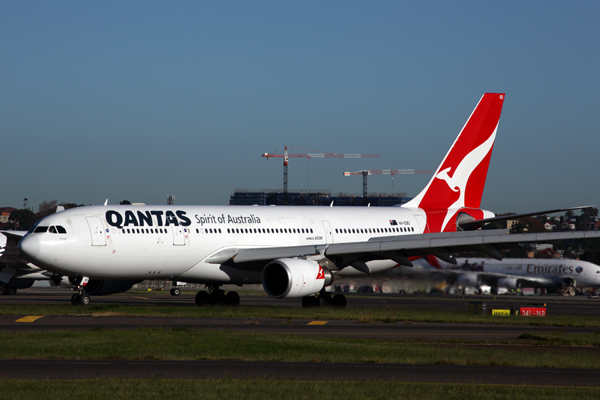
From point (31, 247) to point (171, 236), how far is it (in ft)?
17.3

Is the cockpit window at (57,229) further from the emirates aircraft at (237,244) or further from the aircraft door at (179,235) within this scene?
the aircraft door at (179,235)

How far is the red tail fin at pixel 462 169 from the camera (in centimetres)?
3903

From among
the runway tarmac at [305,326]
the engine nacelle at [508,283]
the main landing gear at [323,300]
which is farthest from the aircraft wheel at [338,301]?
the engine nacelle at [508,283]

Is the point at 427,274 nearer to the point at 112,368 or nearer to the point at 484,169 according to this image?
the point at 484,169

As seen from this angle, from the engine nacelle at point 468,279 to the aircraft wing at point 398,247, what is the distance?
1571 centimetres

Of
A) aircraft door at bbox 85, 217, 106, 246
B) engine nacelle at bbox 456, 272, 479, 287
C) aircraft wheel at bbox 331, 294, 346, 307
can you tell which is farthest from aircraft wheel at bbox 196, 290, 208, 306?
engine nacelle at bbox 456, 272, 479, 287

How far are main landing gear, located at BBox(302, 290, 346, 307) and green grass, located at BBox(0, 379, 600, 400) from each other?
2028 cm

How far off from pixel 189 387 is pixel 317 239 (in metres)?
22.7

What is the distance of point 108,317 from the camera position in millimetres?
25969

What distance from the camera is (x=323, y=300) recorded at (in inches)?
1320

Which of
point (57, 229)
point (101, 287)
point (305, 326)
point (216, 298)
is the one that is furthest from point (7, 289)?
point (305, 326)

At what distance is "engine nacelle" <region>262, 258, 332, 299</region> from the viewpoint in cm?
2895

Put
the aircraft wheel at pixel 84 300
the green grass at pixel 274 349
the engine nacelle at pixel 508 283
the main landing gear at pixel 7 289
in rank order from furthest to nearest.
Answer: the engine nacelle at pixel 508 283 → the main landing gear at pixel 7 289 → the aircraft wheel at pixel 84 300 → the green grass at pixel 274 349

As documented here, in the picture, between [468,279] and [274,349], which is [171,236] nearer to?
[274,349]
